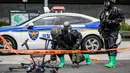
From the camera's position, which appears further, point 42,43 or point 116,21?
point 42,43

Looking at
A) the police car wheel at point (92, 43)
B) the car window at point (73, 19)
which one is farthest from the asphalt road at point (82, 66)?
the car window at point (73, 19)

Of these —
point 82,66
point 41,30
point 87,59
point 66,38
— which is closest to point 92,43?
point 41,30

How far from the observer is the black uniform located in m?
9.70

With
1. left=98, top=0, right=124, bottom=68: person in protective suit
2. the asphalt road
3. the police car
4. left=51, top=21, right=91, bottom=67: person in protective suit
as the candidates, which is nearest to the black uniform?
left=98, top=0, right=124, bottom=68: person in protective suit

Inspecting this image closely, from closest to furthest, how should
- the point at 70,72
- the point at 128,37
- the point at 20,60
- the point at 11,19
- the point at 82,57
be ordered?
the point at 70,72, the point at 82,57, the point at 20,60, the point at 11,19, the point at 128,37

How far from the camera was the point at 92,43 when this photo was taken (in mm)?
12906

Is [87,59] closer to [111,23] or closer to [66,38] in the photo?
[66,38]

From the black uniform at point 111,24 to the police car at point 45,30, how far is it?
9.03 feet

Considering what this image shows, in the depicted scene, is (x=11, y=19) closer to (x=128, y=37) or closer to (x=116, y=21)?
(x=128, y=37)

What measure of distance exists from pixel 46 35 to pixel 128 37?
22.2 feet

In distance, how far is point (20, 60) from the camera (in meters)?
11.6

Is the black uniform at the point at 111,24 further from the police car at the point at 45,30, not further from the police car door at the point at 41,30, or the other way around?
the police car door at the point at 41,30

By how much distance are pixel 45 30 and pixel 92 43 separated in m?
1.71

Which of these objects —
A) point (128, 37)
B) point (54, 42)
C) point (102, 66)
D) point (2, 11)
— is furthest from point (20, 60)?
point (2, 11)
